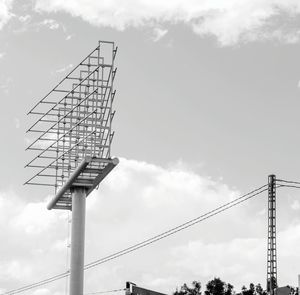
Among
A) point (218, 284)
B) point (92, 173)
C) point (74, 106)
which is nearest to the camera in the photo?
point (92, 173)

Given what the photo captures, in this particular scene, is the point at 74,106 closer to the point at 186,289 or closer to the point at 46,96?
the point at 46,96

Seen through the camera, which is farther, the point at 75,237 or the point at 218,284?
the point at 218,284

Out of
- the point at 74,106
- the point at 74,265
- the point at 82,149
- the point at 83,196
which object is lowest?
the point at 74,265

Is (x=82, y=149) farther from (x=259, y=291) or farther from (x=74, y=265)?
(x=259, y=291)

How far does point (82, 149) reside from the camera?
127 feet

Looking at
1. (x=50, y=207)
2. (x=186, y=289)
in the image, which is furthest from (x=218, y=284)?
(x=50, y=207)

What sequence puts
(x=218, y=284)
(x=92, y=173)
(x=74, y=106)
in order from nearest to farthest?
(x=92, y=173), (x=74, y=106), (x=218, y=284)

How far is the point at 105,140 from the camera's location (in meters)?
37.7

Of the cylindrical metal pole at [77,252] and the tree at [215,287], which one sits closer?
the cylindrical metal pole at [77,252]

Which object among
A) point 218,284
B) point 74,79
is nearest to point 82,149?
point 74,79

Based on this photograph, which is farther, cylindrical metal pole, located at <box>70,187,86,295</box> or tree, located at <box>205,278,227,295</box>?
tree, located at <box>205,278,227,295</box>

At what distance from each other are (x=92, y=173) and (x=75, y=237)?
11.3 feet

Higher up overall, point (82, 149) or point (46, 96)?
point (46, 96)

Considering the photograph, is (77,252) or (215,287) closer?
(77,252)
